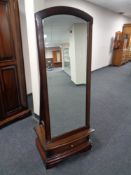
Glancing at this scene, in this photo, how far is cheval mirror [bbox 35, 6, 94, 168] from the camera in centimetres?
130

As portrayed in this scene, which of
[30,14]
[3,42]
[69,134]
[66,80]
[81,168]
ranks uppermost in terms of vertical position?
[30,14]

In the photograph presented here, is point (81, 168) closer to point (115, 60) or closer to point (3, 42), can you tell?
point (3, 42)

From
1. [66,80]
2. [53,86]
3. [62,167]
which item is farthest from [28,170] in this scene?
[66,80]

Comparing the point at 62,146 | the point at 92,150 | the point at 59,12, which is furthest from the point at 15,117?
the point at 59,12

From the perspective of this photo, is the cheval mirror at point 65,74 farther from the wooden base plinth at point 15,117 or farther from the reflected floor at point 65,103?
the wooden base plinth at point 15,117

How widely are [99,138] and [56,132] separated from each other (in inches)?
30.8

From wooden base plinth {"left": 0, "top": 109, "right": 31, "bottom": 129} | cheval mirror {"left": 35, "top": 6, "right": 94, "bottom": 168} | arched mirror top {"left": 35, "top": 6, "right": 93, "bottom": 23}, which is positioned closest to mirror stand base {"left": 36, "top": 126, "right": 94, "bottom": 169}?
cheval mirror {"left": 35, "top": 6, "right": 94, "bottom": 168}

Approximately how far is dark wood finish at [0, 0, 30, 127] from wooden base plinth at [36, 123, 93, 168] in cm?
91

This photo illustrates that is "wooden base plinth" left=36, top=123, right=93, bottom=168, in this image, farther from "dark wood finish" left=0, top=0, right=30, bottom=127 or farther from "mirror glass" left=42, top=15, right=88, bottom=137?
"dark wood finish" left=0, top=0, right=30, bottom=127

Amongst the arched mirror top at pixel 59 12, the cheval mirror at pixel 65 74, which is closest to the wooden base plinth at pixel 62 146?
the cheval mirror at pixel 65 74

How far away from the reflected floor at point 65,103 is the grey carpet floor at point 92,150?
0.40 meters

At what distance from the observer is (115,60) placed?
7434 mm

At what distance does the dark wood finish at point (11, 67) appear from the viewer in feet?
6.86

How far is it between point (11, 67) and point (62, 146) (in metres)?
1.50
